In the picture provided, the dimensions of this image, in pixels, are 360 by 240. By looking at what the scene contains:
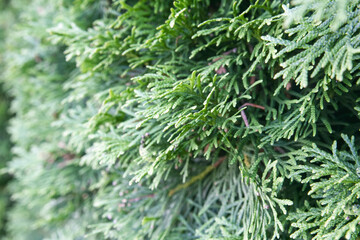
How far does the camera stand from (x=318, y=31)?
3.26ft

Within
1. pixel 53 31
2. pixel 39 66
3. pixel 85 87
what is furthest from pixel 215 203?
pixel 39 66

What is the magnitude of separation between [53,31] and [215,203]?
Answer: 1.22m

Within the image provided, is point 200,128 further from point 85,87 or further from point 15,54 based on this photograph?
point 15,54

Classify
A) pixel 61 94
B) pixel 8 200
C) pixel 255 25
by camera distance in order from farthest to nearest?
pixel 8 200
pixel 61 94
pixel 255 25

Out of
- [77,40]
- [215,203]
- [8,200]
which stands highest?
[77,40]

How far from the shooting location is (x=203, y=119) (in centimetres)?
113

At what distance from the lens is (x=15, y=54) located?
2.41m

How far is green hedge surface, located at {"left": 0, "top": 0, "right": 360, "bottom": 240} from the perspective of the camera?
1.04 metres

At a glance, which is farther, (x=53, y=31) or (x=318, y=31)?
(x=53, y=31)

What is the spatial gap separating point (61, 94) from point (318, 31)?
5.79 ft

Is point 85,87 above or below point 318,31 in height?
below

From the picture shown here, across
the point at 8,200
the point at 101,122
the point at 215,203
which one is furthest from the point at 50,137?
the point at 8,200

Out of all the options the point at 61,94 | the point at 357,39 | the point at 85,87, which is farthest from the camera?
the point at 61,94

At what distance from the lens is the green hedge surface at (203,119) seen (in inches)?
40.8
